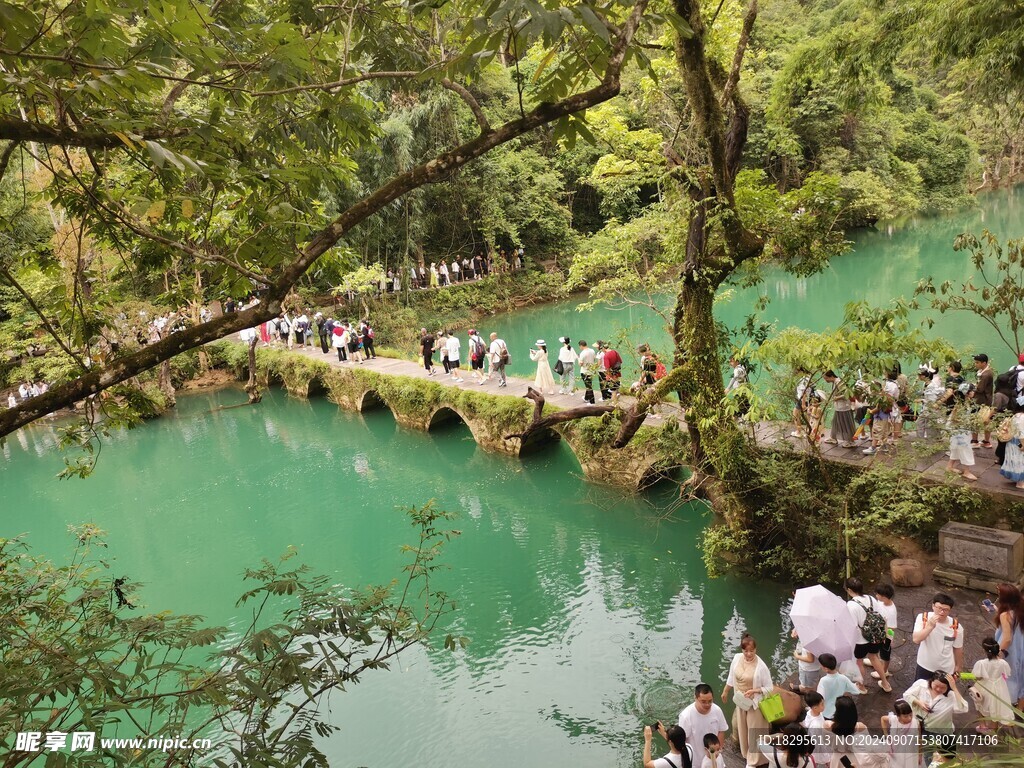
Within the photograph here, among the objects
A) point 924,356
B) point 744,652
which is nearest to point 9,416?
point 744,652

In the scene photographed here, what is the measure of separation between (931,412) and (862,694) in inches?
132

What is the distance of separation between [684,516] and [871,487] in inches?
123

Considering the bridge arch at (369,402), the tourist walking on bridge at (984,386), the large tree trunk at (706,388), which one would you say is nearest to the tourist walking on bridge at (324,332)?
the bridge arch at (369,402)

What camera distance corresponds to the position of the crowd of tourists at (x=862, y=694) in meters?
4.11

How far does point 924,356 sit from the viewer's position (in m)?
6.24

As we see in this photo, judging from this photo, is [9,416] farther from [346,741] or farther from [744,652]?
[346,741]

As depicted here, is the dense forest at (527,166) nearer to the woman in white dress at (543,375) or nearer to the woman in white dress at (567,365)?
the woman in white dress at (567,365)

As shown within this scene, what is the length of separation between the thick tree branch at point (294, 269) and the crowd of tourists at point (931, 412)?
16.3 ft

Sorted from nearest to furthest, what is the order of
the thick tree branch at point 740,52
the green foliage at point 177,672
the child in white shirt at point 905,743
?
the green foliage at point 177,672 → the child in white shirt at point 905,743 → the thick tree branch at point 740,52

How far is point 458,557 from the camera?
32.8 feet

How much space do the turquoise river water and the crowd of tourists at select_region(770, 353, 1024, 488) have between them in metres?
1.98

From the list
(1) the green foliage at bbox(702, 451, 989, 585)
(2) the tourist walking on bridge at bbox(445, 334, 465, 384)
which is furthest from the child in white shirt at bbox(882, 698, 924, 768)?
(2) the tourist walking on bridge at bbox(445, 334, 465, 384)

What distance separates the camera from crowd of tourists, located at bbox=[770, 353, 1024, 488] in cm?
677

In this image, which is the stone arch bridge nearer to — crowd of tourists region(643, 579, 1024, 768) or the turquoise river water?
the turquoise river water
